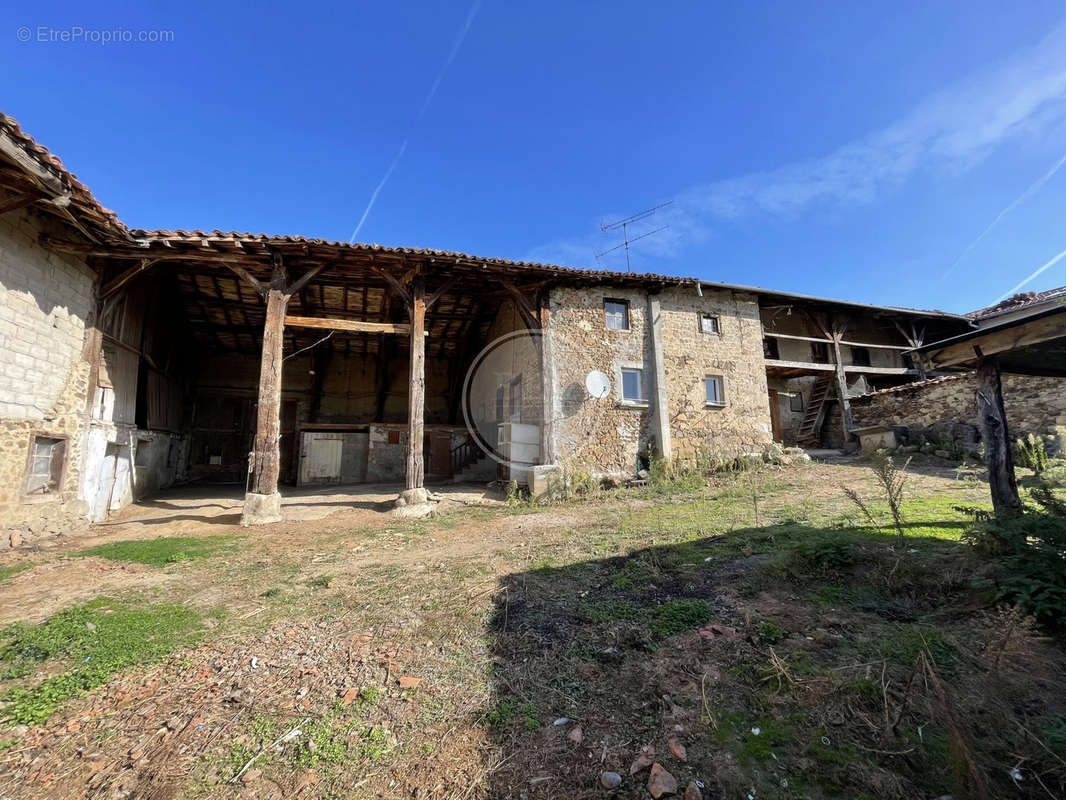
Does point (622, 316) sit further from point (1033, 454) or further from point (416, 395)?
point (1033, 454)

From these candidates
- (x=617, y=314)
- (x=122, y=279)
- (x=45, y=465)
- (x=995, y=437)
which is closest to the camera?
(x=995, y=437)

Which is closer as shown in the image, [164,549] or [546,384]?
[164,549]

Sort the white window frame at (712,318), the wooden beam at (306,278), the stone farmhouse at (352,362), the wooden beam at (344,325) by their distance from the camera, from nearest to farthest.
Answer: the stone farmhouse at (352,362) < the wooden beam at (306,278) < the wooden beam at (344,325) < the white window frame at (712,318)

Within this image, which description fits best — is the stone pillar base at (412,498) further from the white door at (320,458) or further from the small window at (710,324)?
the small window at (710,324)

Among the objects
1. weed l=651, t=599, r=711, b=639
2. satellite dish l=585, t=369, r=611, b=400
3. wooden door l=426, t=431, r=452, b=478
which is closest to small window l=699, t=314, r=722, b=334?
satellite dish l=585, t=369, r=611, b=400

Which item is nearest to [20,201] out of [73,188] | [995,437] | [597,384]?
[73,188]

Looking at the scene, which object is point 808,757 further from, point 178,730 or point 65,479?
point 65,479

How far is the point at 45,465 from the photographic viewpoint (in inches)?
295

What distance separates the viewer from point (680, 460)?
38.4 ft

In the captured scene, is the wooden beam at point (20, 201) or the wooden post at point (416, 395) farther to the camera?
the wooden post at point (416, 395)

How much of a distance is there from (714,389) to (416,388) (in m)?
8.61

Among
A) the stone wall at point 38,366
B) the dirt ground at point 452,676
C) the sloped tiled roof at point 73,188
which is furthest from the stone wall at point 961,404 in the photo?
the stone wall at point 38,366

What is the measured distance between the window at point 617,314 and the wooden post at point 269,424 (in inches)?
314

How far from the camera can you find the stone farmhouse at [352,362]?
7.38 m
